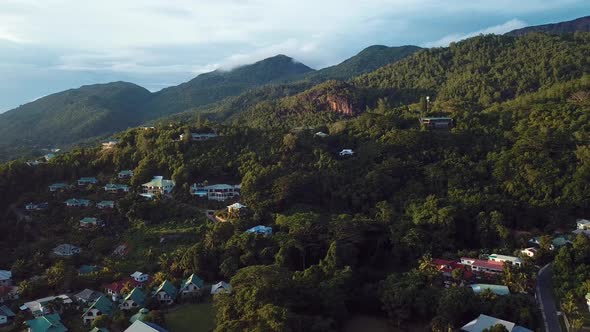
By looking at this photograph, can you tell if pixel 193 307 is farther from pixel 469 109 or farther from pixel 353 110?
pixel 353 110

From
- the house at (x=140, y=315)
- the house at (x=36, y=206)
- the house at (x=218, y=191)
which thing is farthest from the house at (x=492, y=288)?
the house at (x=36, y=206)

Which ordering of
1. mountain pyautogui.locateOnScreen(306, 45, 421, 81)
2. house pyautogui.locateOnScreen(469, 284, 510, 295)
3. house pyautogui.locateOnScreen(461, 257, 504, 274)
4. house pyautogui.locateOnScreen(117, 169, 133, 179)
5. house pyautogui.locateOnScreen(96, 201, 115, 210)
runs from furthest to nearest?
mountain pyautogui.locateOnScreen(306, 45, 421, 81) < house pyautogui.locateOnScreen(117, 169, 133, 179) < house pyautogui.locateOnScreen(96, 201, 115, 210) < house pyautogui.locateOnScreen(461, 257, 504, 274) < house pyautogui.locateOnScreen(469, 284, 510, 295)

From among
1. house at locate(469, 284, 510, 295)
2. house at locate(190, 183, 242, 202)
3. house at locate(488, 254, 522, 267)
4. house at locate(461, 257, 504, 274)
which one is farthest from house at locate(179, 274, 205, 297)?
house at locate(488, 254, 522, 267)

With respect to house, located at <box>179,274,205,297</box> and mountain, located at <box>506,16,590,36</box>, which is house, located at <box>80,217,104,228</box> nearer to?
house, located at <box>179,274,205,297</box>

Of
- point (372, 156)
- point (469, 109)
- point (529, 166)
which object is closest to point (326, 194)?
point (372, 156)

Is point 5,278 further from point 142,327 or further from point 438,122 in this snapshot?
point 438,122

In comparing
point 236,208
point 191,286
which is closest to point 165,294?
point 191,286
